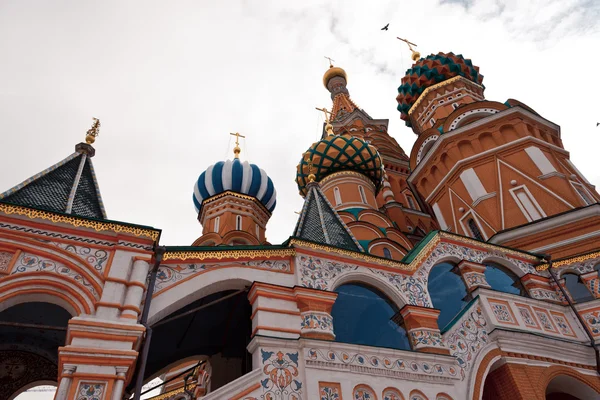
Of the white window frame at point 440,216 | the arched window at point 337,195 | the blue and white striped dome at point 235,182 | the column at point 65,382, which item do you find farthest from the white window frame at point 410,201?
the column at point 65,382

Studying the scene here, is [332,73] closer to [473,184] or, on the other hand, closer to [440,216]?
[440,216]

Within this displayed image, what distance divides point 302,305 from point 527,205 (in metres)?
8.89

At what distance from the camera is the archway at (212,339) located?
7.79 m

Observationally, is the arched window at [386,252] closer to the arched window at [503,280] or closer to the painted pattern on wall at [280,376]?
the arched window at [503,280]

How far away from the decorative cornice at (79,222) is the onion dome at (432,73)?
17.4m

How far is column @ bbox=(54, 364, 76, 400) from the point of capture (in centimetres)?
464

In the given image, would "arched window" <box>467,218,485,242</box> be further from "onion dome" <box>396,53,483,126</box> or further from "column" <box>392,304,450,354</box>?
"onion dome" <box>396,53,483,126</box>

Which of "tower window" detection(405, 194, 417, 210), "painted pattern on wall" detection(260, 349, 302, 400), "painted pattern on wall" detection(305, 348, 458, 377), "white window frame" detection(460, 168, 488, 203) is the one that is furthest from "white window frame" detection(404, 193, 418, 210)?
"painted pattern on wall" detection(260, 349, 302, 400)

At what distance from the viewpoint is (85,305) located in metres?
5.41

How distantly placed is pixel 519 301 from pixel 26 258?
26.9 ft

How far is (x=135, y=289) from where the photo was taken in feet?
18.8

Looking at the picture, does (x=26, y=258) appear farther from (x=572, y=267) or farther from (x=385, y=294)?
(x=572, y=267)

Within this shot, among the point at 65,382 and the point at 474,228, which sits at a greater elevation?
the point at 474,228

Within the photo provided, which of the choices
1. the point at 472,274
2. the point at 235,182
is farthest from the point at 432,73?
the point at 472,274
